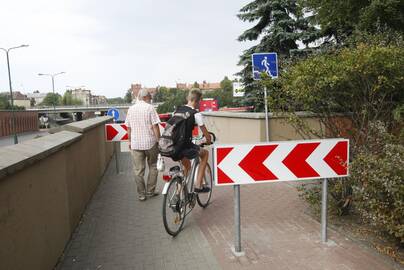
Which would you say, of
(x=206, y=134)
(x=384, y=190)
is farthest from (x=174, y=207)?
(x=384, y=190)

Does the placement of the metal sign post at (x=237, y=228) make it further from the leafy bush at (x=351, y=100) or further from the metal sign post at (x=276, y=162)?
the leafy bush at (x=351, y=100)

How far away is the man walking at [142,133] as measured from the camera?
6070 millimetres

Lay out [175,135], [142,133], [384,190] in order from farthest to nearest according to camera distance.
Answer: [142,133]
[175,135]
[384,190]

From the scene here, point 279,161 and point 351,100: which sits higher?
point 351,100

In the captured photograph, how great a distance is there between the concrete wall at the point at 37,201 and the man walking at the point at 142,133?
3.85 ft

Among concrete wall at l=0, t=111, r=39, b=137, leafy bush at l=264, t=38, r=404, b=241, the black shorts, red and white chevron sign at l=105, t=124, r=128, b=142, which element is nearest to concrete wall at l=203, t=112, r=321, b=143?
leafy bush at l=264, t=38, r=404, b=241

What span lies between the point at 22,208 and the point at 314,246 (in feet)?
10.0

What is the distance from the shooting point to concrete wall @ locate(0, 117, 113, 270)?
8.63 ft

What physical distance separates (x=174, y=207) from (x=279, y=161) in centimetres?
154

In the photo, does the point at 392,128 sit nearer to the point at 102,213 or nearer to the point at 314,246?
the point at 314,246

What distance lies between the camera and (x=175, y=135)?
185 inches

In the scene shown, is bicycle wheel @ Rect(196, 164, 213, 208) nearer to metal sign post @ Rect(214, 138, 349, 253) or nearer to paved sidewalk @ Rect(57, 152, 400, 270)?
paved sidewalk @ Rect(57, 152, 400, 270)

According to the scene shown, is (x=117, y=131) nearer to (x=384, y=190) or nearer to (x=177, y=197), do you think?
(x=177, y=197)

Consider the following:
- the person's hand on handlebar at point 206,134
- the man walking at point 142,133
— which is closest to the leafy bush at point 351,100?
the person's hand on handlebar at point 206,134
